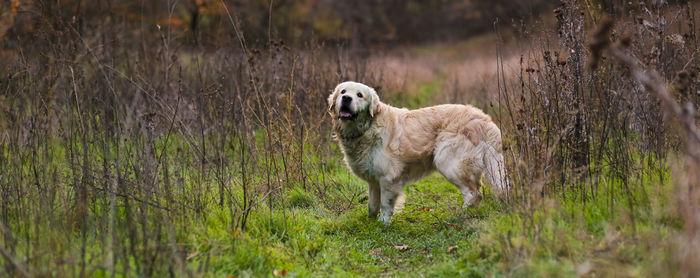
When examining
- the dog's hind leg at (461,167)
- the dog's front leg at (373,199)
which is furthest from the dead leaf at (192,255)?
the dog's hind leg at (461,167)

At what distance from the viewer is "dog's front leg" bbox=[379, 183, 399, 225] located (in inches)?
195

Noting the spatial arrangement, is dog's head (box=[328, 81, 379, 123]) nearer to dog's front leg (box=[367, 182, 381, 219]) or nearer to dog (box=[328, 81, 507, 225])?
dog (box=[328, 81, 507, 225])

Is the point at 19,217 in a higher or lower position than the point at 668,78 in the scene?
lower

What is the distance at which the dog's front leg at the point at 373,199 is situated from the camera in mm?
5141

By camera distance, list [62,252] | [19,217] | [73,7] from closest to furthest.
Answer: [62,252] < [19,217] < [73,7]

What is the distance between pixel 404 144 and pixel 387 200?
56 cm

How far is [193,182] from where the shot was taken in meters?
4.16

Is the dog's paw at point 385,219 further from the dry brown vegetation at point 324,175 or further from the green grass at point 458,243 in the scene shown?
the dry brown vegetation at point 324,175

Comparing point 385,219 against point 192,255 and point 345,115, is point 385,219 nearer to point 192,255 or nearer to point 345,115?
point 345,115

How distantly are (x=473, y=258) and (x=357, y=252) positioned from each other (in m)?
1.04

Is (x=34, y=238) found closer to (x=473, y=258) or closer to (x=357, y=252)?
(x=357, y=252)

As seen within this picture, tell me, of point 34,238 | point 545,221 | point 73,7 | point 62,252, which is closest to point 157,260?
point 62,252

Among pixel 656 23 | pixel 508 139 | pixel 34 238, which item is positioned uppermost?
pixel 656 23

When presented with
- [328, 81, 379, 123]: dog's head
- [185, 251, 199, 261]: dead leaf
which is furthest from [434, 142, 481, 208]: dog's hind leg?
[185, 251, 199, 261]: dead leaf
